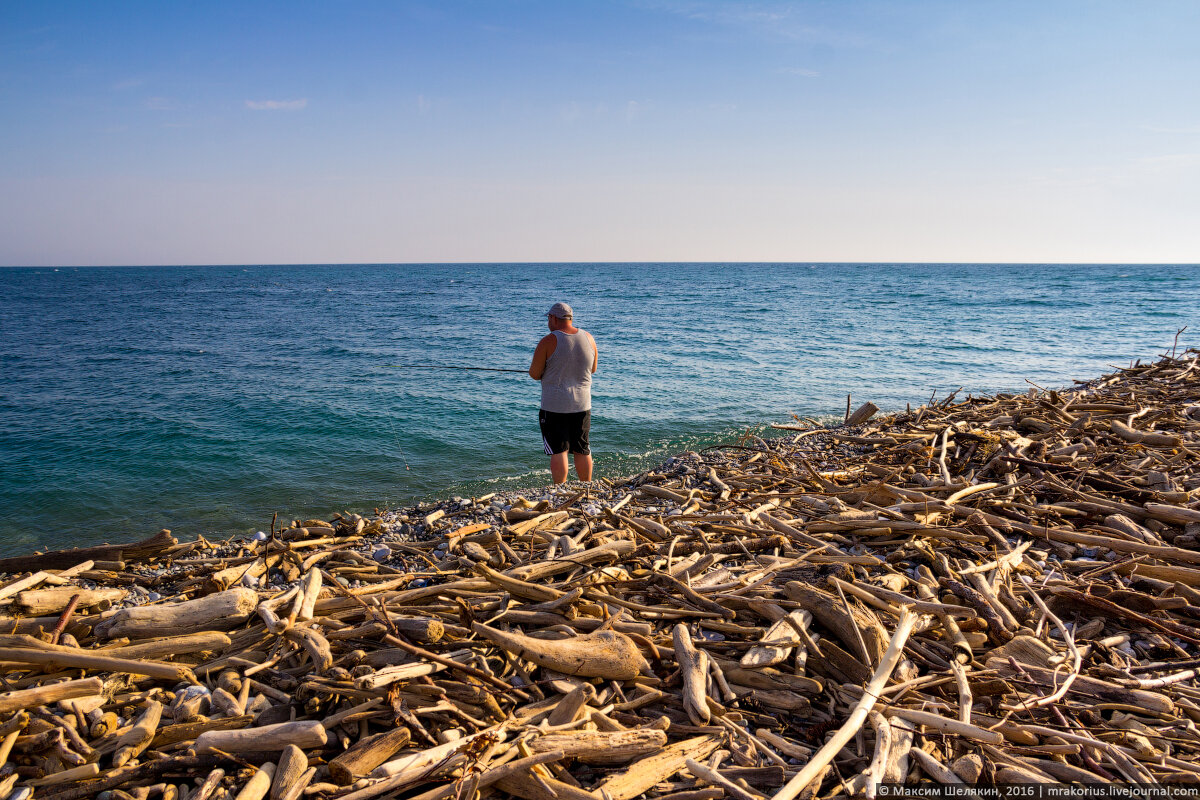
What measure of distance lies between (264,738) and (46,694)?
798 millimetres

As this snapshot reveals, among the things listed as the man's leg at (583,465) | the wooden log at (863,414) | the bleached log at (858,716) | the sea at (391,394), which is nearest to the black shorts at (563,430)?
the man's leg at (583,465)

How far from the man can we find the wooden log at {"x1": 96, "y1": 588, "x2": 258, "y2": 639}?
Result: 4539 mm

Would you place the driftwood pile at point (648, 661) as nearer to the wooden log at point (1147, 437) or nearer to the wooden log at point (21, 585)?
the wooden log at point (21, 585)

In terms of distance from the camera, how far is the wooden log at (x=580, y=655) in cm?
215

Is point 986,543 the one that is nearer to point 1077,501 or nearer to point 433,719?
point 1077,501

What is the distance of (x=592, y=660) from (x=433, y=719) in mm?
566

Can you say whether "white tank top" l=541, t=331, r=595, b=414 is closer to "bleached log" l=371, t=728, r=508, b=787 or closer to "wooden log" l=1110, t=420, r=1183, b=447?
"wooden log" l=1110, t=420, r=1183, b=447

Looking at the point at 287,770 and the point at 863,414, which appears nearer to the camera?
the point at 287,770

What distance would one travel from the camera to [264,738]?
179 centimetres

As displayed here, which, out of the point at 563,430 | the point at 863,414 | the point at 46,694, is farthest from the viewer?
the point at 863,414

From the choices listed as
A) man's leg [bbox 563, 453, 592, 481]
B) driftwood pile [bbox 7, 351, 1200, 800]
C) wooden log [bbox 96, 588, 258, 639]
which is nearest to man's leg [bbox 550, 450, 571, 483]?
man's leg [bbox 563, 453, 592, 481]

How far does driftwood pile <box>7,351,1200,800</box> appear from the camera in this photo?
1.77m

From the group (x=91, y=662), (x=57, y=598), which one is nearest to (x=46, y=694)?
(x=91, y=662)

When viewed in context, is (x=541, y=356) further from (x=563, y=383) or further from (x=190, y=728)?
(x=190, y=728)
